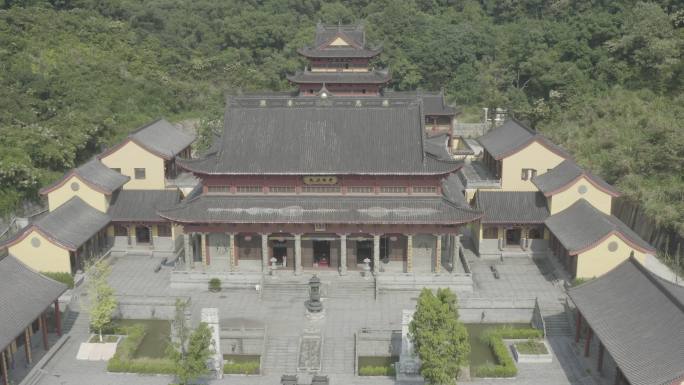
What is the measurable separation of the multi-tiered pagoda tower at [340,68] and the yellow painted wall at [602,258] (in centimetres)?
2528

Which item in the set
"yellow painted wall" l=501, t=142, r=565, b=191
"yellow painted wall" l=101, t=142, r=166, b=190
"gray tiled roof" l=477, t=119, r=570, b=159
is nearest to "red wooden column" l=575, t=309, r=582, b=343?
"yellow painted wall" l=501, t=142, r=565, b=191

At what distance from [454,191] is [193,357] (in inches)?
824

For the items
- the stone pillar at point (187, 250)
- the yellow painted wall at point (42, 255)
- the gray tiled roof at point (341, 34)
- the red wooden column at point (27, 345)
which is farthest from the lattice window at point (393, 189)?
the gray tiled roof at point (341, 34)

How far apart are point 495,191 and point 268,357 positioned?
62.6 feet

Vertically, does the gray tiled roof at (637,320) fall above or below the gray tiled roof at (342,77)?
below

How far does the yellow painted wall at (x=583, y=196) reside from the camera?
38.8 metres

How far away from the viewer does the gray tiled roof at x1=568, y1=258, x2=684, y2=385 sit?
22406 mm

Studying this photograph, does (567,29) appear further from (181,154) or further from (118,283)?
(118,283)

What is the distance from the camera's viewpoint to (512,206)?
4091 centimetres

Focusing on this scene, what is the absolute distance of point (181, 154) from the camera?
50.2m

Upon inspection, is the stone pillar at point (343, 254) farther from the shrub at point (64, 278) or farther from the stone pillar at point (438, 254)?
the shrub at point (64, 278)

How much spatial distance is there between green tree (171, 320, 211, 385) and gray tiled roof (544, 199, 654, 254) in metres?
19.2

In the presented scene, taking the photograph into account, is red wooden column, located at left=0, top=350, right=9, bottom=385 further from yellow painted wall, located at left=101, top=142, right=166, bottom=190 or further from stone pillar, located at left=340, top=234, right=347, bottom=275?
yellow painted wall, located at left=101, top=142, right=166, bottom=190

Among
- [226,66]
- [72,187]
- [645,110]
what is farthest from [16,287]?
[226,66]
